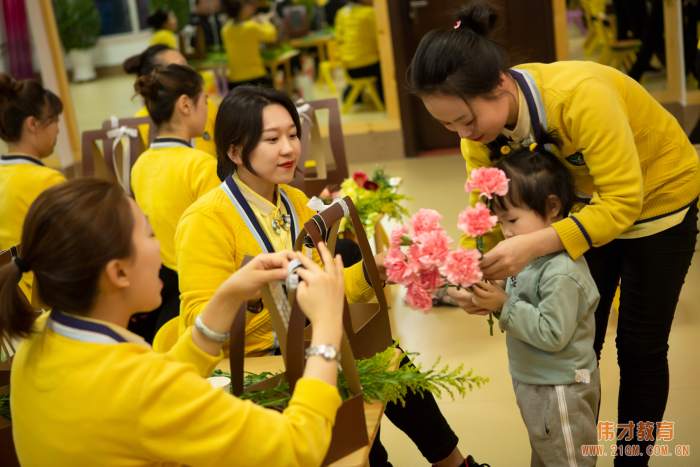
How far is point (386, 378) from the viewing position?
4.78 ft

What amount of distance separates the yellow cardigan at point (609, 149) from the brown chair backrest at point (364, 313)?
0.39 meters

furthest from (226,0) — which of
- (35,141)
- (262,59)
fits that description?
(35,141)

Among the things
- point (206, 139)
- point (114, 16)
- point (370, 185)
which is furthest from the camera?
point (114, 16)

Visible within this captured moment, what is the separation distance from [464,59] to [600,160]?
1.40ft

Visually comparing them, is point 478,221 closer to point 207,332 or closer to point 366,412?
point 366,412

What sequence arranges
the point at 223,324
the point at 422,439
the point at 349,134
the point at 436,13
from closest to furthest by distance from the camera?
the point at 223,324
the point at 422,439
the point at 436,13
the point at 349,134

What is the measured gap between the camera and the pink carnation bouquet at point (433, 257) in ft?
4.66

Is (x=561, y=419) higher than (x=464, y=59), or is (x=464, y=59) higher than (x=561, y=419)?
(x=464, y=59)

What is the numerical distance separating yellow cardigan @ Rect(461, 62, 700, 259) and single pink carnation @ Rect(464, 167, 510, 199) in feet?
0.69

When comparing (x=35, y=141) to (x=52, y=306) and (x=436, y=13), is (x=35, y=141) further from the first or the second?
(x=436, y=13)

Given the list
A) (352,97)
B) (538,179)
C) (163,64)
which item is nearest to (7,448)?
(538,179)

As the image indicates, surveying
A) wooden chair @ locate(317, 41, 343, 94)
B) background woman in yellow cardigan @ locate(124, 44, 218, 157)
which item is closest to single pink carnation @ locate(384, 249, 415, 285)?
background woman in yellow cardigan @ locate(124, 44, 218, 157)

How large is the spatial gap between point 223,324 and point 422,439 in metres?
0.90

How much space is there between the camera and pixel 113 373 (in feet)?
3.63
